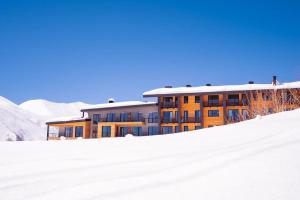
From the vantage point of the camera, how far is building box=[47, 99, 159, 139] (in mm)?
35312

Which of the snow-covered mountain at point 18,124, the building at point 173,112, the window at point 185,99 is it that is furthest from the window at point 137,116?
the snow-covered mountain at point 18,124

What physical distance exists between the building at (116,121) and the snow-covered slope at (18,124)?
3094cm

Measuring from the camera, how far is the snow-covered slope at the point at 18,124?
66.4 meters

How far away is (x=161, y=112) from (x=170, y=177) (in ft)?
108

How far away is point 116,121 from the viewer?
118 ft

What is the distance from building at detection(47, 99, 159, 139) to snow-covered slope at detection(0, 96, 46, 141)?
30936 mm

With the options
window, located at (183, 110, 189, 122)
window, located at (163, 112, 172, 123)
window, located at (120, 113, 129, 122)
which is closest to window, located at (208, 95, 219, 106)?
window, located at (183, 110, 189, 122)

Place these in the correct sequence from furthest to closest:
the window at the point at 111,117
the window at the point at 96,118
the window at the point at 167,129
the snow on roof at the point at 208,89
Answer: the window at the point at 96,118 → the window at the point at 111,117 → the window at the point at 167,129 → the snow on roof at the point at 208,89

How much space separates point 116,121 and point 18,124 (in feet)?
153

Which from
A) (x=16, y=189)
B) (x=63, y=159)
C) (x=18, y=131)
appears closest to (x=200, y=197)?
(x=16, y=189)

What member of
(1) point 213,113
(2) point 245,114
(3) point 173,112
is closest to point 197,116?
(1) point 213,113

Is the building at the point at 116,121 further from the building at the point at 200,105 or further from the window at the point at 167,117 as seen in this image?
the building at the point at 200,105

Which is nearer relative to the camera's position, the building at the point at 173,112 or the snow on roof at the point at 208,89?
the snow on roof at the point at 208,89

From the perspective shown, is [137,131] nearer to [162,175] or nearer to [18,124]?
[162,175]
